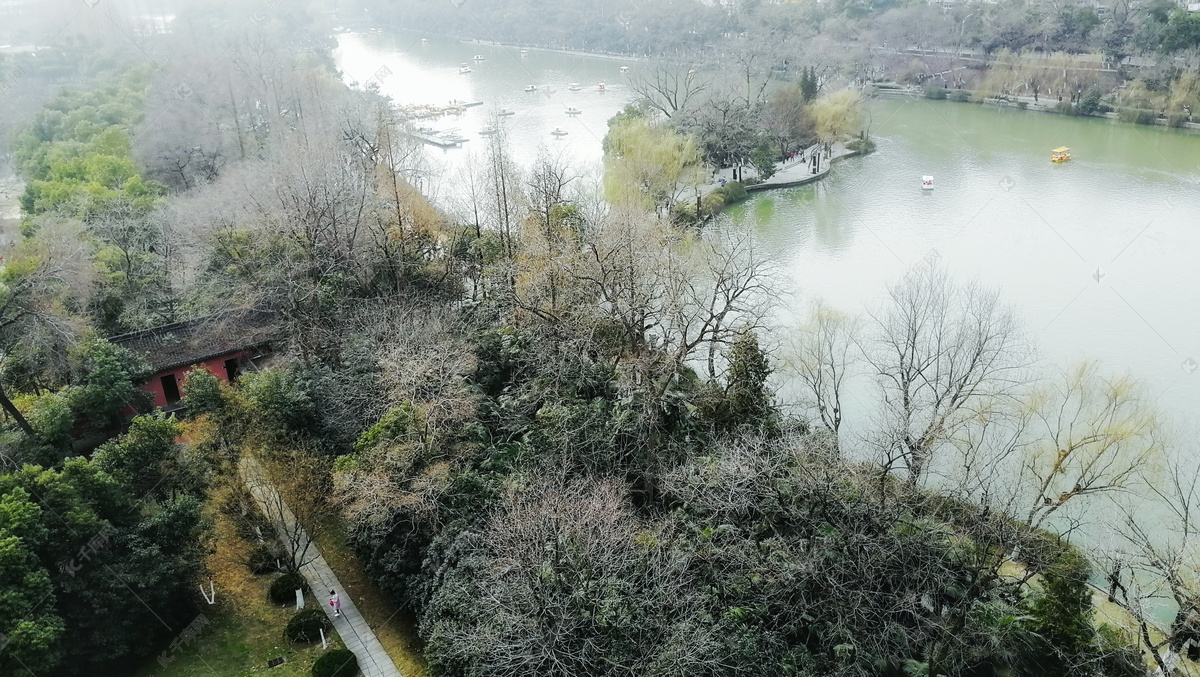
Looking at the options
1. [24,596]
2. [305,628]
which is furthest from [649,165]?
[24,596]

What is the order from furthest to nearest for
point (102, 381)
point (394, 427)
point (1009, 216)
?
point (1009, 216)
point (102, 381)
point (394, 427)

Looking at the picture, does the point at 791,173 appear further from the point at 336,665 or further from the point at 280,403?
the point at 336,665

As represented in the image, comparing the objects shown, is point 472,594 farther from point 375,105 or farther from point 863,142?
point 863,142

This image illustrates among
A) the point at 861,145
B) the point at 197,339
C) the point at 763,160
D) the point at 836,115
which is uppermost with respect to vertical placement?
the point at 836,115

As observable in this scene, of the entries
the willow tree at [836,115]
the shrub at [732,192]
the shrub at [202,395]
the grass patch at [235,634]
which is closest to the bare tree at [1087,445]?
the grass patch at [235,634]

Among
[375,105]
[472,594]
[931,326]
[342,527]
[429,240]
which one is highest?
[375,105]

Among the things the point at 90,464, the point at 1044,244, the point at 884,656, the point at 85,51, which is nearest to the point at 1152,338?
the point at 1044,244
